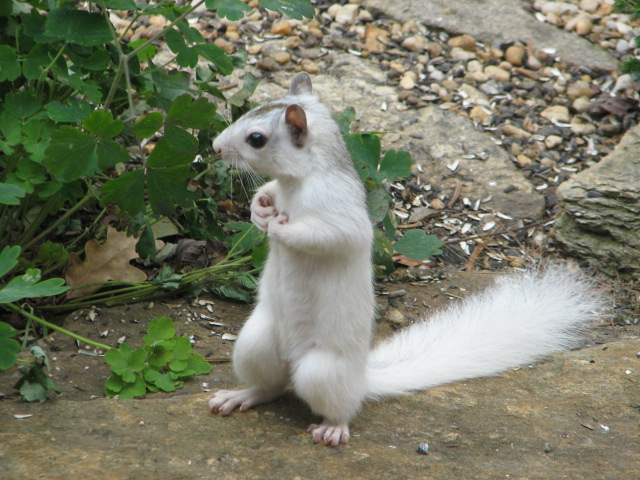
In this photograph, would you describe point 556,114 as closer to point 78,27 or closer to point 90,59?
point 90,59

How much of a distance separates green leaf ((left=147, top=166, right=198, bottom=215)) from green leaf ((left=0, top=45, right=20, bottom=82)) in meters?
0.63

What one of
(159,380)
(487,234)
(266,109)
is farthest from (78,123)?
(487,234)

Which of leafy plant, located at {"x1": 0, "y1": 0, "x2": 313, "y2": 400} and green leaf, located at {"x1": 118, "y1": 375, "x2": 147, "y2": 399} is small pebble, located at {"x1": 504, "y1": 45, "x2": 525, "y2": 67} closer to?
leafy plant, located at {"x1": 0, "y1": 0, "x2": 313, "y2": 400}

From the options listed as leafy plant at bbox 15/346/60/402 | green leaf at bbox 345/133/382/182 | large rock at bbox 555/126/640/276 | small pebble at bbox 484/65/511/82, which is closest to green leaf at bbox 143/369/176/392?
leafy plant at bbox 15/346/60/402

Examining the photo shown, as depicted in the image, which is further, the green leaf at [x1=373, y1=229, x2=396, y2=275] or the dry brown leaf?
the green leaf at [x1=373, y1=229, x2=396, y2=275]

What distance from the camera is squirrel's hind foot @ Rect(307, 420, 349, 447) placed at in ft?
8.94

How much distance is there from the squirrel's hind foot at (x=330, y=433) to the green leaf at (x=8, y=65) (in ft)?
5.72

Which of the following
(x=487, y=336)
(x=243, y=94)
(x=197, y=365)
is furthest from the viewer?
(x=243, y=94)

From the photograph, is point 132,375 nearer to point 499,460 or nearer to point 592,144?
point 499,460

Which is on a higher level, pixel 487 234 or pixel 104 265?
pixel 104 265

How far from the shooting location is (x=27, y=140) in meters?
2.99

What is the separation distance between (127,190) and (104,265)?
26.6 inches

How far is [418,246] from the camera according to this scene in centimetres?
390

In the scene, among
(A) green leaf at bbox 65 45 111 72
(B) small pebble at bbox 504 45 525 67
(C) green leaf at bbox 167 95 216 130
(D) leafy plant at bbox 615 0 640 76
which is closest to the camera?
(C) green leaf at bbox 167 95 216 130
